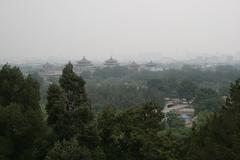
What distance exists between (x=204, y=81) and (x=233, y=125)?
43441mm

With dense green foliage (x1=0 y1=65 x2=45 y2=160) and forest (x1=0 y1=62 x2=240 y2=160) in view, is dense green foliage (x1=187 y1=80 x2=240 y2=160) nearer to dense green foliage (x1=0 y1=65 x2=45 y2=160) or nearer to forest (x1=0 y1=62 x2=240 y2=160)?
forest (x1=0 y1=62 x2=240 y2=160)

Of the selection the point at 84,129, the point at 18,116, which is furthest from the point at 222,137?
the point at 18,116

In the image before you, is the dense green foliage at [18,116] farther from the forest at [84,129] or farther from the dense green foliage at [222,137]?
the dense green foliage at [222,137]

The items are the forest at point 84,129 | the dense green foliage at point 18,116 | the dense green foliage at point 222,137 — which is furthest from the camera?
the dense green foliage at point 18,116

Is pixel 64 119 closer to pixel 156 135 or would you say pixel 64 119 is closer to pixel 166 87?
pixel 156 135

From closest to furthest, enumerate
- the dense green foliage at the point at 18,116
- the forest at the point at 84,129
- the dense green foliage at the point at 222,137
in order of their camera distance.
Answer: the dense green foliage at the point at 222,137 < the forest at the point at 84,129 < the dense green foliage at the point at 18,116

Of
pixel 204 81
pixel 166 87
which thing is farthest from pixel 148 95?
pixel 204 81

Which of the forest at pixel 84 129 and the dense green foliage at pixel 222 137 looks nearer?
the dense green foliage at pixel 222 137

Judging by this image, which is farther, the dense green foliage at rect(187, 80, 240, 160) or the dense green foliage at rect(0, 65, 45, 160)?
the dense green foliage at rect(0, 65, 45, 160)

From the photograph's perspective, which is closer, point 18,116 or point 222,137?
point 222,137

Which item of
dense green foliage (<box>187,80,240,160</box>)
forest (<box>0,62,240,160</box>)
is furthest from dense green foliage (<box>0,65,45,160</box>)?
dense green foliage (<box>187,80,240,160</box>)

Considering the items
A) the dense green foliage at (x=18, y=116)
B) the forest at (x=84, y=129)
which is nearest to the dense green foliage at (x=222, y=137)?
the forest at (x=84, y=129)

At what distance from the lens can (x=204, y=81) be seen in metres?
50.4

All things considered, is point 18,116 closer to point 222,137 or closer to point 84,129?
point 84,129
